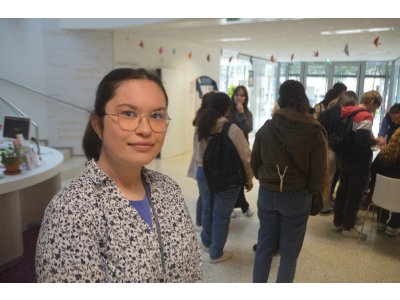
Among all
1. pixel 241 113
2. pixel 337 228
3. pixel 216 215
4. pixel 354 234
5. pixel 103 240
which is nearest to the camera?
pixel 103 240

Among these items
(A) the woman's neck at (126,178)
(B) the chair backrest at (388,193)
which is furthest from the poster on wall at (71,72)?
(A) the woman's neck at (126,178)

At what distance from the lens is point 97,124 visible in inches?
38.1

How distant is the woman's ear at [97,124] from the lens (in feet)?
3.13

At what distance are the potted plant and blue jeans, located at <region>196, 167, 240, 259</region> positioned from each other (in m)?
1.57

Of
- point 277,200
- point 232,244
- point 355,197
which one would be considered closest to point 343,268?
point 355,197

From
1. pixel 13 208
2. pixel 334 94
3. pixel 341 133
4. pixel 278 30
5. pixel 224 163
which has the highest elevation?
pixel 278 30

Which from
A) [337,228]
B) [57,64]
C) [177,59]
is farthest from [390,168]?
[57,64]

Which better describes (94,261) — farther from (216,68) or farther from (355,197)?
(216,68)

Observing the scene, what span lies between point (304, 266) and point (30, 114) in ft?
16.7

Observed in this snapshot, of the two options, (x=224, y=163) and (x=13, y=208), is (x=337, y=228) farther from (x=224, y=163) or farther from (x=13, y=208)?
(x=13, y=208)

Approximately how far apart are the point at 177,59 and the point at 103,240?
6.54 m

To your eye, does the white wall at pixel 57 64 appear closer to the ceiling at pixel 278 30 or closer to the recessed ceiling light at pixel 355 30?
the ceiling at pixel 278 30

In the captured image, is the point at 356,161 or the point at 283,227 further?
the point at 356,161

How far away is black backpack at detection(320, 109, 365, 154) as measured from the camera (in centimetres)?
309
